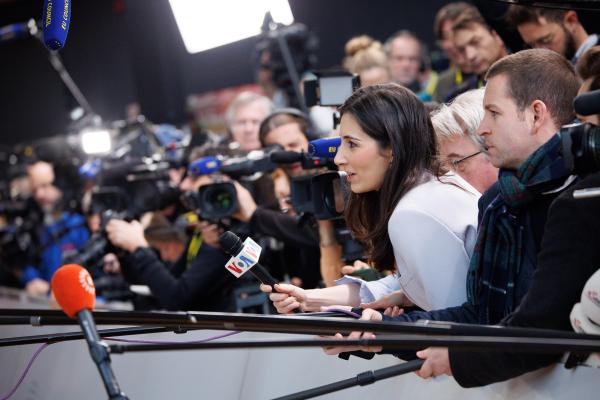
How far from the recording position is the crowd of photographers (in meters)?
2.08

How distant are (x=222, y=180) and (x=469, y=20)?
1329mm

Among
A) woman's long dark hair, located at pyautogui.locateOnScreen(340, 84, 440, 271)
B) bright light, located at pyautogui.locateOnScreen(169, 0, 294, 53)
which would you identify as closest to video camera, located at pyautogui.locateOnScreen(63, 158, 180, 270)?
bright light, located at pyautogui.locateOnScreen(169, 0, 294, 53)

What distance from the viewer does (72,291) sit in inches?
74.1

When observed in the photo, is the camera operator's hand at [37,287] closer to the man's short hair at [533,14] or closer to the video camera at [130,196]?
the video camera at [130,196]

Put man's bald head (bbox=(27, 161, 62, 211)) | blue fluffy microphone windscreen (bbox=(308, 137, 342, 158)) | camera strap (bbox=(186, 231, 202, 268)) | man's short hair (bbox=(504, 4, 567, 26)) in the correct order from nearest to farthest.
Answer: blue fluffy microphone windscreen (bbox=(308, 137, 342, 158)), man's short hair (bbox=(504, 4, 567, 26)), camera strap (bbox=(186, 231, 202, 268)), man's bald head (bbox=(27, 161, 62, 211))

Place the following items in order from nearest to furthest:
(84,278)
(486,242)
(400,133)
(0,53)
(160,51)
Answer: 1. (84,278)
2. (486,242)
3. (400,133)
4. (160,51)
5. (0,53)

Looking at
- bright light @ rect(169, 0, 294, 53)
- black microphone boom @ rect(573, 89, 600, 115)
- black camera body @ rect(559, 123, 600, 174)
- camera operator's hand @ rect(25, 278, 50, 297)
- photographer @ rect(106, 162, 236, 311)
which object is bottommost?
camera operator's hand @ rect(25, 278, 50, 297)

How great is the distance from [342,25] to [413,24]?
717 millimetres

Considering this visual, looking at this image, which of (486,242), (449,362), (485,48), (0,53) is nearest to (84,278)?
(449,362)

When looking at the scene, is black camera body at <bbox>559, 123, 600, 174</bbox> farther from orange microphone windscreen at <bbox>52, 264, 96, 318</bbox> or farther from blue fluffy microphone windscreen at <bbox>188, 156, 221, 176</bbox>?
blue fluffy microphone windscreen at <bbox>188, 156, 221, 176</bbox>

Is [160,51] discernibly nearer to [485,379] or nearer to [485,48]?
[485,48]

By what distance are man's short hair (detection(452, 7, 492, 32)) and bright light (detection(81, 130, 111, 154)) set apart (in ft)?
8.06

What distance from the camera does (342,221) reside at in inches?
142

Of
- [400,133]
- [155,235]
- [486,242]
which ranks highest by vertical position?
[400,133]
